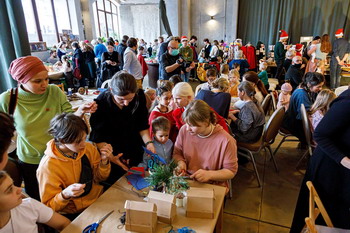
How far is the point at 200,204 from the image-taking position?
121cm

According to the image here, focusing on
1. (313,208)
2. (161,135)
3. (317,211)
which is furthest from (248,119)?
(313,208)

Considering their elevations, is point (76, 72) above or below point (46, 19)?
below

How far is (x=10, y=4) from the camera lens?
6.73 ft

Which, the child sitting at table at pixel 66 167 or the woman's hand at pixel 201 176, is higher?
the child sitting at table at pixel 66 167

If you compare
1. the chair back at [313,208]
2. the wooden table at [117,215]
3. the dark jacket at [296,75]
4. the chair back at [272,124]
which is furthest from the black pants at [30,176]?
the dark jacket at [296,75]

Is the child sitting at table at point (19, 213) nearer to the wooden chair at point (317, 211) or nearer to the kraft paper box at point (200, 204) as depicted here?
the kraft paper box at point (200, 204)

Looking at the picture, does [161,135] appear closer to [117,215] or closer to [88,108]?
[88,108]

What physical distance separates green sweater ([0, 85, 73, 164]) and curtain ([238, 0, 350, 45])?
10.7 m

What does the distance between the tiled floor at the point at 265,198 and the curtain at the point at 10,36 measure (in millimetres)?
2499

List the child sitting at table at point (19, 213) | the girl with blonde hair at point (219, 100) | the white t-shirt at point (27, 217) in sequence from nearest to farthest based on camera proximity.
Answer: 1. the child sitting at table at point (19, 213)
2. the white t-shirt at point (27, 217)
3. the girl with blonde hair at point (219, 100)

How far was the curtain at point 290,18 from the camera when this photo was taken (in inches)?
368

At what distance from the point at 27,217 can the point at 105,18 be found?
14852 millimetres

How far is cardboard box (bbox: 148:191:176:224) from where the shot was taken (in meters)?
1.16

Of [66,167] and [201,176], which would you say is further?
[201,176]
